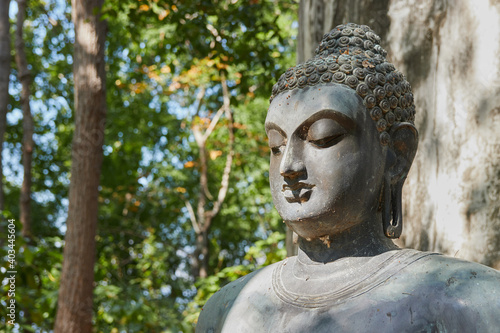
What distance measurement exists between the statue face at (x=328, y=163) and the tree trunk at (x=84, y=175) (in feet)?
18.5

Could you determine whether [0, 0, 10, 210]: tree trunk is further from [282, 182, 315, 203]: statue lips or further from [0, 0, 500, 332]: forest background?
[282, 182, 315, 203]: statue lips

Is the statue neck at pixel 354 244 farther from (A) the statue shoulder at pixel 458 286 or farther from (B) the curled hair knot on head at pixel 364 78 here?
(B) the curled hair knot on head at pixel 364 78

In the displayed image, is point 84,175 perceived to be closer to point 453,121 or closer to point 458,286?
point 453,121

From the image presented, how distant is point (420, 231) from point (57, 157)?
41.9 ft

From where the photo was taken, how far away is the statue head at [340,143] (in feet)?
8.29

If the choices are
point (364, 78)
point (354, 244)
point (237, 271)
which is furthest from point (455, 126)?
point (237, 271)

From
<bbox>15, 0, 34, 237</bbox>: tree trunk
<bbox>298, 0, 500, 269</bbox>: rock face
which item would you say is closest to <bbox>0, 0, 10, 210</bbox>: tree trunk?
<bbox>15, 0, 34, 237</bbox>: tree trunk

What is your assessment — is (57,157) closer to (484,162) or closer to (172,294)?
(172,294)

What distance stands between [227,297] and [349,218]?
28.3 inches

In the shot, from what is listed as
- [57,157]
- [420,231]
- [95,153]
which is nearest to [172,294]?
[57,157]

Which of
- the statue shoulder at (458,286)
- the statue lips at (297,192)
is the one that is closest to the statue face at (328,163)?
the statue lips at (297,192)

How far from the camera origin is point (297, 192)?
101 inches

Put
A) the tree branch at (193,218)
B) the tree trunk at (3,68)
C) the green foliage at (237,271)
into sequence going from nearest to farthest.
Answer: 1. the green foliage at (237,271)
2. the tree trunk at (3,68)
3. the tree branch at (193,218)

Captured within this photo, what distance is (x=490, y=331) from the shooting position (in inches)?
86.2
